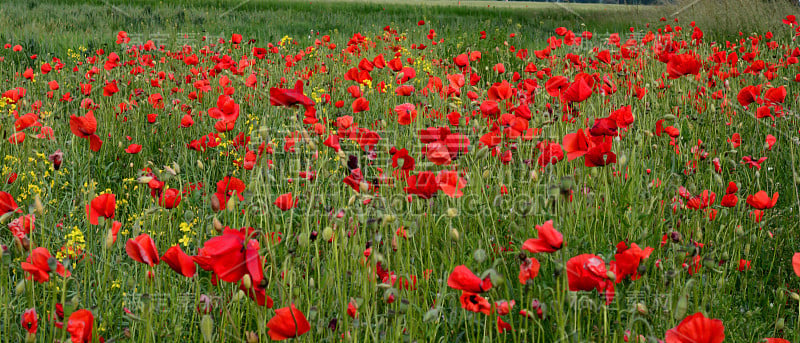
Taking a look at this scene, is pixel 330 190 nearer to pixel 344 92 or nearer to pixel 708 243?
pixel 708 243

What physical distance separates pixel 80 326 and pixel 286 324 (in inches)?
15.3

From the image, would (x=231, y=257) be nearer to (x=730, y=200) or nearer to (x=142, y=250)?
(x=142, y=250)

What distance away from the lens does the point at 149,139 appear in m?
3.41

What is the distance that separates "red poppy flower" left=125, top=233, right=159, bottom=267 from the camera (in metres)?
1.12

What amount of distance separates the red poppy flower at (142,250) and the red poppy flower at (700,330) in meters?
0.94

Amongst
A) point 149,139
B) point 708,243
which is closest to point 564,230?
point 708,243

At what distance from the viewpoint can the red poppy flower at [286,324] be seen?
1.08 m

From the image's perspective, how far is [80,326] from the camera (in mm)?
1114

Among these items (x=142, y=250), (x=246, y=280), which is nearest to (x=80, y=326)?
(x=142, y=250)

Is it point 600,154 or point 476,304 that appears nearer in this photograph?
point 476,304

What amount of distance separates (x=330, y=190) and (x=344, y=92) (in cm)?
215

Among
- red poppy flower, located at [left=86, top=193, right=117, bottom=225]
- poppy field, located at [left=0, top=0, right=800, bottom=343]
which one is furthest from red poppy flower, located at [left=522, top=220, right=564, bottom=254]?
red poppy flower, located at [left=86, top=193, right=117, bottom=225]

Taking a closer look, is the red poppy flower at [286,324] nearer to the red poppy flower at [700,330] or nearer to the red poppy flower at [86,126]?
the red poppy flower at [700,330]

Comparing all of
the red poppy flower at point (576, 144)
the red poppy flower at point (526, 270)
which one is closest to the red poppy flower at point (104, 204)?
the red poppy flower at point (526, 270)
